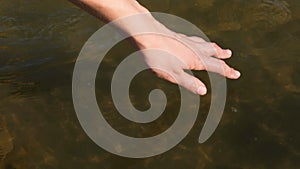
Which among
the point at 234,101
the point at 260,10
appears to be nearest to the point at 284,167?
the point at 234,101

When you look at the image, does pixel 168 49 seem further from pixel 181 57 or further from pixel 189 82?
pixel 189 82

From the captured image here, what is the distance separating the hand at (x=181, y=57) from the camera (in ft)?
9.79

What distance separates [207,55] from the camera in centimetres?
326

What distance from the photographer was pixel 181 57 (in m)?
3.12

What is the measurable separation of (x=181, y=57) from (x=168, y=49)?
11 centimetres

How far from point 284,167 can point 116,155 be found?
1.10m

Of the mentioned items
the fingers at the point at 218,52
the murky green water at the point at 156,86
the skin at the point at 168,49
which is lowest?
the murky green water at the point at 156,86

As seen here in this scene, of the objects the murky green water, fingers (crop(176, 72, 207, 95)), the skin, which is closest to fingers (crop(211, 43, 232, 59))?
the skin

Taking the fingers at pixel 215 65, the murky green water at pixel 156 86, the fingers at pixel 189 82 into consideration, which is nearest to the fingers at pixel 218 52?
the fingers at pixel 215 65

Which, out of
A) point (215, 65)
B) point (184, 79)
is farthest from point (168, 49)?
point (215, 65)

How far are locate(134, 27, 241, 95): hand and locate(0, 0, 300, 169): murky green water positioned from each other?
0.35 metres

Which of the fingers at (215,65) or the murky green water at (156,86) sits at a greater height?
the fingers at (215,65)

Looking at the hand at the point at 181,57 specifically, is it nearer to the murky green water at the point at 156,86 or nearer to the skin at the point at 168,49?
the skin at the point at 168,49

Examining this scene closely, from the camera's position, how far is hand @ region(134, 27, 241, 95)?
2984 millimetres
